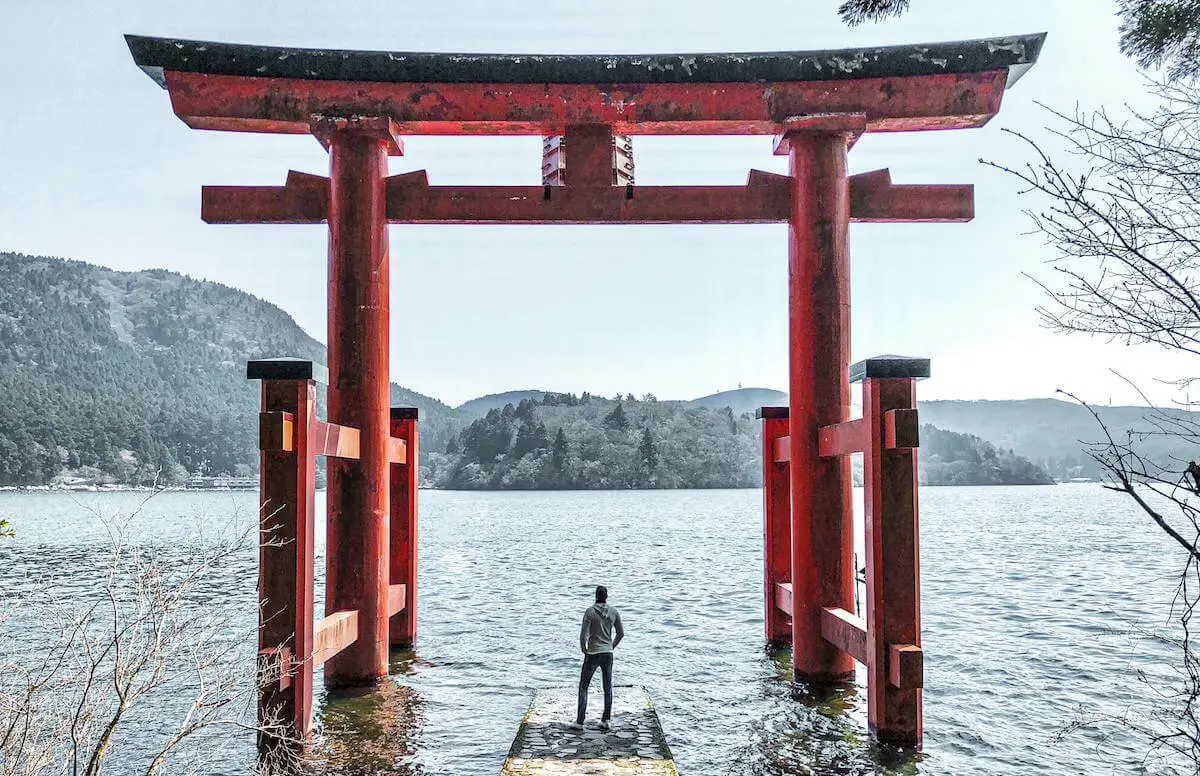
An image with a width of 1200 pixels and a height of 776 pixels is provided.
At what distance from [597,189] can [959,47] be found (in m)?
3.92

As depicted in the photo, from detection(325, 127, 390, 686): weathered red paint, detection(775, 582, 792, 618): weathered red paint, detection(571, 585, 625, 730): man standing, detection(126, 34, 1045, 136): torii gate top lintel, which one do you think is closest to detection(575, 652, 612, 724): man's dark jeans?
detection(571, 585, 625, 730): man standing

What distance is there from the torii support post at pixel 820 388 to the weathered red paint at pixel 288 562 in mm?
4906

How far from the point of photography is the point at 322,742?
8.76m

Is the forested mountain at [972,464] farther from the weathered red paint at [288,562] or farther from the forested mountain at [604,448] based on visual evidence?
the weathered red paint at [288,562]

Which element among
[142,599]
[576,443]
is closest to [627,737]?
[142,599]

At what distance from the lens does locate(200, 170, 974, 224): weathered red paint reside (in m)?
10.4

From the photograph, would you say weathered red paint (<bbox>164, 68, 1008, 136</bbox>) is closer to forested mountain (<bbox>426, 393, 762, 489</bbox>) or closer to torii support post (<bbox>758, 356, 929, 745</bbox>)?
torii support post (<bbox>758, 356, 929, 745</bbox>)

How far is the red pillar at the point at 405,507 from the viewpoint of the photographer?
1283cm

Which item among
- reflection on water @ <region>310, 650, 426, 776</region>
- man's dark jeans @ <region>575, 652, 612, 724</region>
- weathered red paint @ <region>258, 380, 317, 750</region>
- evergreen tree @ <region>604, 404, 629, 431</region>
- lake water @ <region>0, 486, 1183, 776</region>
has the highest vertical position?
evergreen tree @ <region>604, 404, 629, 431</region>

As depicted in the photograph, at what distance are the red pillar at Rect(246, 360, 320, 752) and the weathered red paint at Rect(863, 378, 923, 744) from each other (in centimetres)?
464

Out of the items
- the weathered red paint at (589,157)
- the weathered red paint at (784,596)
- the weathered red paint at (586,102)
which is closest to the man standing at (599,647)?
the weathered red paint at (784,596)

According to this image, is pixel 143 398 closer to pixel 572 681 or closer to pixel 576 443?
pixel 576 443

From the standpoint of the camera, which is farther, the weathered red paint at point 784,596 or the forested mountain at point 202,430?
the forested mountain at point 202,430

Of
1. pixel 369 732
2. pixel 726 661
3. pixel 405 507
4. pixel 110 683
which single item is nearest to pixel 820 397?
pixel 369 732
